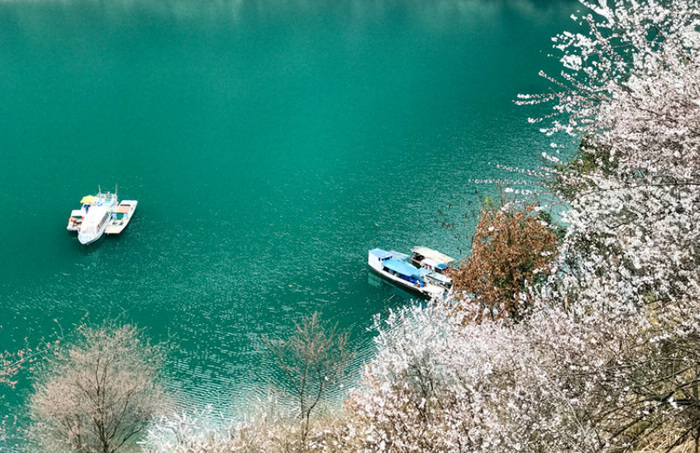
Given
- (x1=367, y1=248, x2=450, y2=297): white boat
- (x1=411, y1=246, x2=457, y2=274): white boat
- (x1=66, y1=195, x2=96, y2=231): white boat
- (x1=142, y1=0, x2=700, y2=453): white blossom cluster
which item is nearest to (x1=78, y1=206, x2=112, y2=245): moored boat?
(x1=66, y1=195, x2=96, y2=231): white boat

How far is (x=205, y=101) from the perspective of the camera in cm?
5181

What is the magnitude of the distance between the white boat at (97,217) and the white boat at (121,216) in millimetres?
252

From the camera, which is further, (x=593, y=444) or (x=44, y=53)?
(x=44, y=53)

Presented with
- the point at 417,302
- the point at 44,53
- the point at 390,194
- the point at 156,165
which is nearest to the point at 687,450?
the point at 417,302

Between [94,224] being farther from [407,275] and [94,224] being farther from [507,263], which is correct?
[507,263]

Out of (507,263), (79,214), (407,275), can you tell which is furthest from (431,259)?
(79,214)

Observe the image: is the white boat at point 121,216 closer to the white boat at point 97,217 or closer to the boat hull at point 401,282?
the white boat at point 97,217

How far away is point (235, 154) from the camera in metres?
43.9

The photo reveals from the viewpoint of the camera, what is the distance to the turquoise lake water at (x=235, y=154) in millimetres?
29031

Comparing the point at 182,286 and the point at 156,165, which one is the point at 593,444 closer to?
the point at 182,286

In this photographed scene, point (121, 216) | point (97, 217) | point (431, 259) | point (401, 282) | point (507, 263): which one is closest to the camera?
point (507, 263)

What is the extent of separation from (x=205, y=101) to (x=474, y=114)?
2083cm

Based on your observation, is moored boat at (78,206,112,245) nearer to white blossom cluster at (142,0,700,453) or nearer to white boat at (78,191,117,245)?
white boat at (78,191,117,245)

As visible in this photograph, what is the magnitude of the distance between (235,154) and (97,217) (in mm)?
11661
